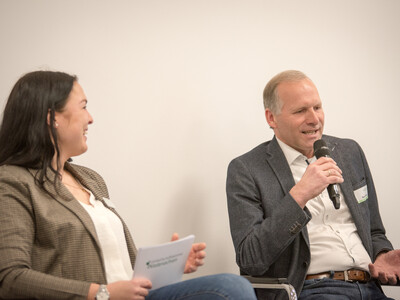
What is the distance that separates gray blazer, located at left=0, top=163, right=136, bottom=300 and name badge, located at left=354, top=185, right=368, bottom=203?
1347 mm

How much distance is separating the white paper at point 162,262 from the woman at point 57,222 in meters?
0.03

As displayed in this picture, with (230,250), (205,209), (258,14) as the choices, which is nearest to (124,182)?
(205,209)

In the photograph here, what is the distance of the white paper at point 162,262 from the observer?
1568mm

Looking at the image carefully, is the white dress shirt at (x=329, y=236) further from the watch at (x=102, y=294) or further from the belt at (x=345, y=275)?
the watch at (x=102, y=294)

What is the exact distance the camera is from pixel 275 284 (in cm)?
216

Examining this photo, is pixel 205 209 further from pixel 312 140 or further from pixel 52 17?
pixel 52 17

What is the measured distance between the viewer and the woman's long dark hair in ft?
5.97

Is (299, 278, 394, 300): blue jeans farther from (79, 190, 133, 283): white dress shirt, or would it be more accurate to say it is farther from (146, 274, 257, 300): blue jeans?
(79, 190, 133, 283): white dress shirt

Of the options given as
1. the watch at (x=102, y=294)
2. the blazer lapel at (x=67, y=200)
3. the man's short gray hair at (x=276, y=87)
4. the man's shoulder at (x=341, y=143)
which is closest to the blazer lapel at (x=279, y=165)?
the man's short gray hair at (x=276, y=87)

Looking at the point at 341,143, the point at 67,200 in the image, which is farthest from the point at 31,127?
the point at 341,143

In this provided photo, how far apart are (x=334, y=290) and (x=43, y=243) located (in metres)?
1.24

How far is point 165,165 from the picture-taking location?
273 cm

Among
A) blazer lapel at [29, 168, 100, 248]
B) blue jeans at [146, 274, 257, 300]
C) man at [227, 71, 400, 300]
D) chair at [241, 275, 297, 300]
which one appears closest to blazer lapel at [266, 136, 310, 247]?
man at [227, 71, 400, 300]

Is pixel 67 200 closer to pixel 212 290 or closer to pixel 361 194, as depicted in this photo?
pixel 212 290
